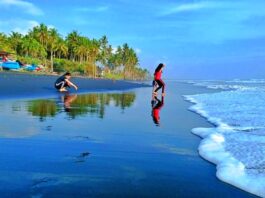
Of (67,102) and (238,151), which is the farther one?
(67,102)

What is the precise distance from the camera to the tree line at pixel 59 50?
80312mm

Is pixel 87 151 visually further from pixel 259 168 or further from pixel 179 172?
pixel 259 168

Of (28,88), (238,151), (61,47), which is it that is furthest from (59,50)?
(238,151)

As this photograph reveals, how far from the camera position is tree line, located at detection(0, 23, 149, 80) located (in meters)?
80.3

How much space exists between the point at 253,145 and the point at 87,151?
135 inches

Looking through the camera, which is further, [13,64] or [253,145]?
[13,64]

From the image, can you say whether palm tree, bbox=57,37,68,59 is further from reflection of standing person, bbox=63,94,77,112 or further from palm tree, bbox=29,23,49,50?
reflection of standing person, bbox=63,94,77,112

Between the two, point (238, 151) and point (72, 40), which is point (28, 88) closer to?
point (238, 151)

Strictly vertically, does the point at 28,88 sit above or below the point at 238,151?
above

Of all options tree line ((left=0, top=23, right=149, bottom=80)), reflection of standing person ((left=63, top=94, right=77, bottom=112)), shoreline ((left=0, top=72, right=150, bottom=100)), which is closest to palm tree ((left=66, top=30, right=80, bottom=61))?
tree line ((left=0, top=23, right=149, bottom=80))

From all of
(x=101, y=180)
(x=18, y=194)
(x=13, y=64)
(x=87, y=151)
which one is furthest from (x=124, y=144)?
(x=13, y=64)

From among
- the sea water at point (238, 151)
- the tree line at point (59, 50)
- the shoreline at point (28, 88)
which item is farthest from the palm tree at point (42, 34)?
the sea water at point (238, 151)

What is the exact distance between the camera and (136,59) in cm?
15462

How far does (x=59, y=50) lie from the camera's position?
96375 mm
